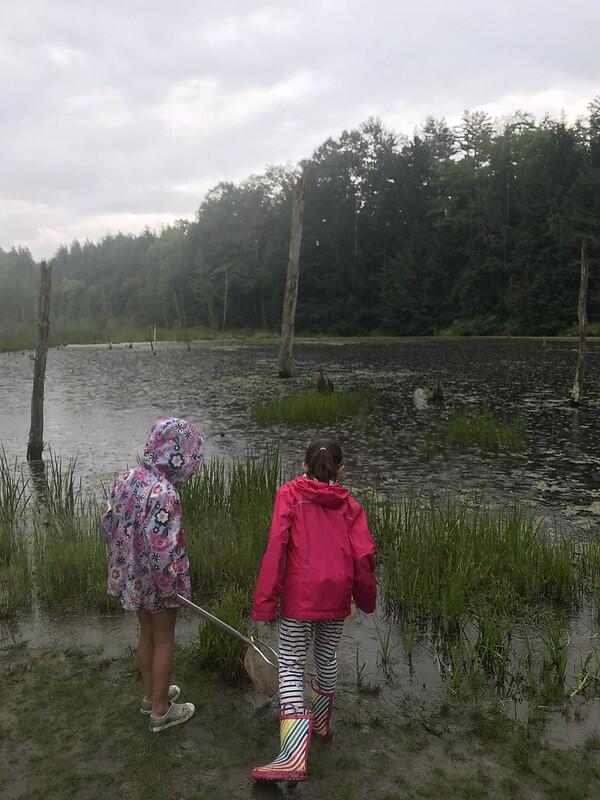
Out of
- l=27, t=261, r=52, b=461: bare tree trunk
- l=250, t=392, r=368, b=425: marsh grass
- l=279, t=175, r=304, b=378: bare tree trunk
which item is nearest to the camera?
l=27, t=261, r=52, b=461: bare tree trunk

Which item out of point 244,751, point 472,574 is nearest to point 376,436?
point 472,574

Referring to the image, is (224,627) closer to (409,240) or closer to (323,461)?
(323,461)

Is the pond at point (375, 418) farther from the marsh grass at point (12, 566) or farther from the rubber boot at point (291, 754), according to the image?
the rubber boot at point (291, 754)

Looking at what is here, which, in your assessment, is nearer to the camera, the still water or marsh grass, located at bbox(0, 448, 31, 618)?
the still water

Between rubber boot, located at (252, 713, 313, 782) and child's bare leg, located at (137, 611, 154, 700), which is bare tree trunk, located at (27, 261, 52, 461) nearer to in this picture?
child's bare leg, located at (137, 611, 154, 700)

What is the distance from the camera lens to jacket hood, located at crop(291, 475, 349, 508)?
3389 millimetres

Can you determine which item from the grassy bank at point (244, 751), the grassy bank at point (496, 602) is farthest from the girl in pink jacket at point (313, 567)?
the grassy bank at point (496, 602)

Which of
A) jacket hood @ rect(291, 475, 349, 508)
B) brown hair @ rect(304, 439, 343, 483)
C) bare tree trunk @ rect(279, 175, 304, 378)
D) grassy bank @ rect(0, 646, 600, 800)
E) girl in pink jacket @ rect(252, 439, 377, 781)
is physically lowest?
grassy bank @ rect(0, 646, 600, 800)

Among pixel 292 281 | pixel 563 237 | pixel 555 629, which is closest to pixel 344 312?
pixel 563 237

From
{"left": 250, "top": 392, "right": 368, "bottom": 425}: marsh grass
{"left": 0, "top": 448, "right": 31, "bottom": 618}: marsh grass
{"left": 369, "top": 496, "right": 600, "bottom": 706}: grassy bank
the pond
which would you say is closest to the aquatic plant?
{"left": 369, "top": 496, "right": 600, "bottom": 706}: grassy bank

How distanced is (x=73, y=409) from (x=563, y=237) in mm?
53035

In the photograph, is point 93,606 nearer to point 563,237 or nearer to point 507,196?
point 563,237

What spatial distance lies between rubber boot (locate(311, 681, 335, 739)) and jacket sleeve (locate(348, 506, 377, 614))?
0.49 meters

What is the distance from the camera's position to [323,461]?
11.3 ft
